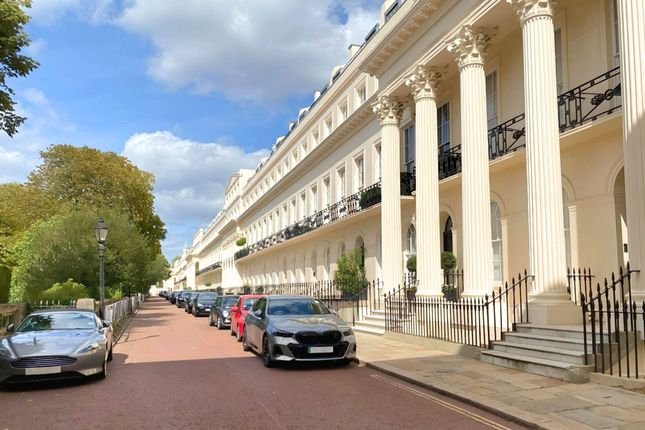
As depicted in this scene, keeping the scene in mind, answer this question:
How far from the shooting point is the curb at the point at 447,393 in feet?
21.9

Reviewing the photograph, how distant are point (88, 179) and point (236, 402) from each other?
38068 millimetres

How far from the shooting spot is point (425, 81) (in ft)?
57.2

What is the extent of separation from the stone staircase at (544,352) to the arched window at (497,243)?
5.63m

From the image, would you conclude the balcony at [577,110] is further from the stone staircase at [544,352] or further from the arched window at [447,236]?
the stone staircase at [544,352]

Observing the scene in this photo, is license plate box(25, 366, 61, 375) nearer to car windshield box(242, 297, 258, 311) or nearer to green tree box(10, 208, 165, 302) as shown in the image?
car windshield box(242, 297, 258, 311)

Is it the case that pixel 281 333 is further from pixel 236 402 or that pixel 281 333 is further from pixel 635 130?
pixel 635 130

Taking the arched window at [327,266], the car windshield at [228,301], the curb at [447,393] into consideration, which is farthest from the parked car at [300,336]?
the arched window at [327,266]

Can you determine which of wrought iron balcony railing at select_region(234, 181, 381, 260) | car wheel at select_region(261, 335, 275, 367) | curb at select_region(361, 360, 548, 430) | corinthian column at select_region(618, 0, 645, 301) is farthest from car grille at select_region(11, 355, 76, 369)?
wrought iron balcony railing at select_region(234, 181, 381, 260)

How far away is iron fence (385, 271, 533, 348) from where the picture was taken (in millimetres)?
12008

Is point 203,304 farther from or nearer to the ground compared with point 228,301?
nearer to the ground

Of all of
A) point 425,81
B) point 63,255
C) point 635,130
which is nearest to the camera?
point 635,130

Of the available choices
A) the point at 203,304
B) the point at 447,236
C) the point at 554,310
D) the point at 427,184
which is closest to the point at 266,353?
the point at 554,310

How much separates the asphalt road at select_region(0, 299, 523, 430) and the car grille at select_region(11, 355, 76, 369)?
449mm

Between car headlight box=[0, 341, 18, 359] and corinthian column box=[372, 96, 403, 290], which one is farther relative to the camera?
corinthian column box=[372, 96, 403, 290]
